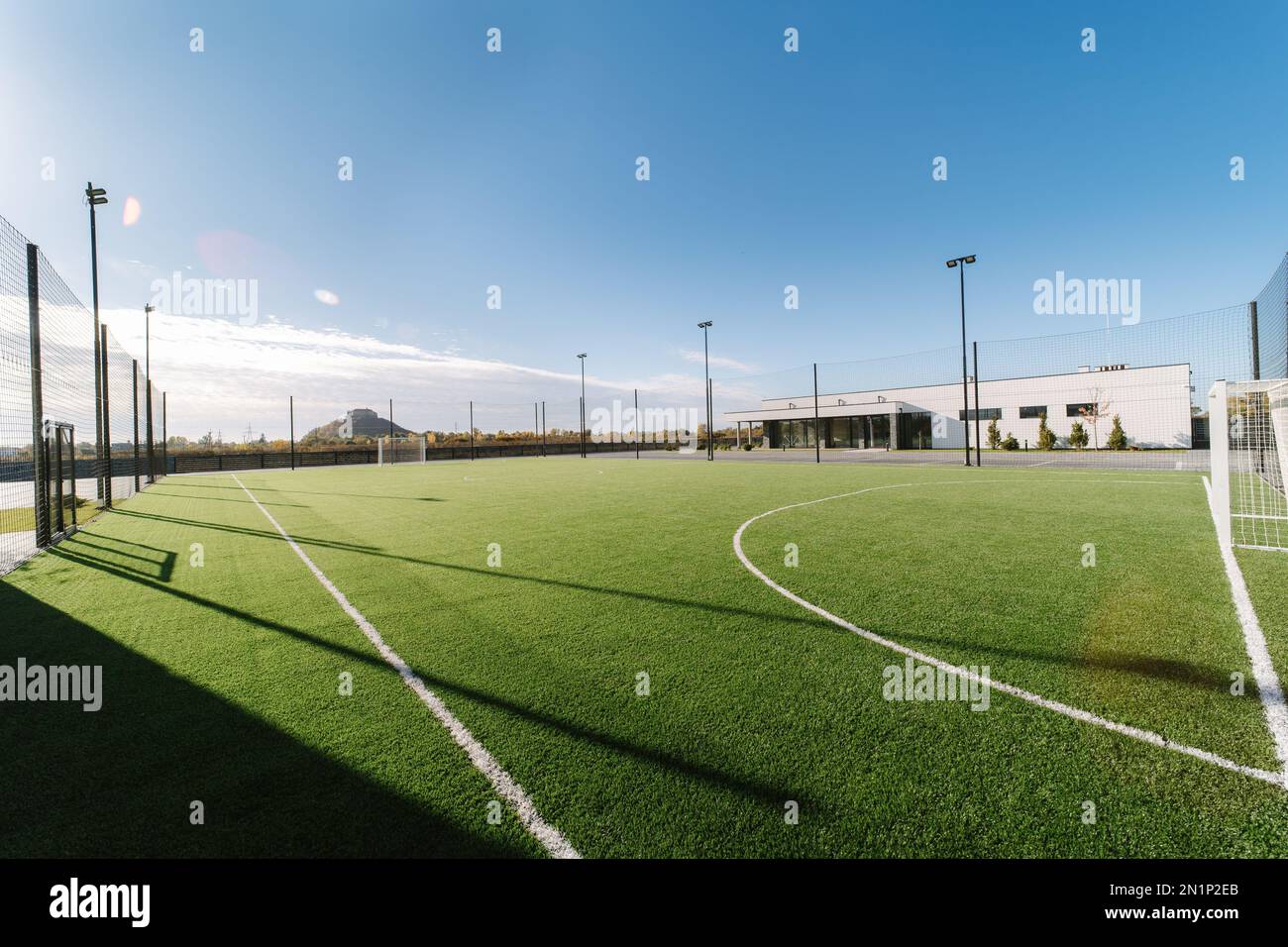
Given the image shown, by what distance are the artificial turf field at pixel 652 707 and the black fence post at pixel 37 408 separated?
2133 mm

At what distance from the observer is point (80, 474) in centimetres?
1527

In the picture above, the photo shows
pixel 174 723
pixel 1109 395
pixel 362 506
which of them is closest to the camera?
pixel 174 723

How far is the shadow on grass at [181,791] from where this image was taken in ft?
7.38

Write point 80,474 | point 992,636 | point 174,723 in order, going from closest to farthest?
point 174,723 < point 992,636 < point 80,474

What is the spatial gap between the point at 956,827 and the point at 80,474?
2143cm

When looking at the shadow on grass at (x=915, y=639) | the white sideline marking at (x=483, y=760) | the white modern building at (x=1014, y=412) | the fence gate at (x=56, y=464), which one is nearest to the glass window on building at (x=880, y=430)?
the white modern building at (x=1014, y=412)

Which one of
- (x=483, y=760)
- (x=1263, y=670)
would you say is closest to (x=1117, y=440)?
(x=1263, y=670)

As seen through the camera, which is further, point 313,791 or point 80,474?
point 80,474

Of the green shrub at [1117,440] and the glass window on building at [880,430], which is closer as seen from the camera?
the green shrub at [1117,440]

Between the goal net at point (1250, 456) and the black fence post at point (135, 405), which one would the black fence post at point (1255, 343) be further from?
the black fence post at point (135, 405)
